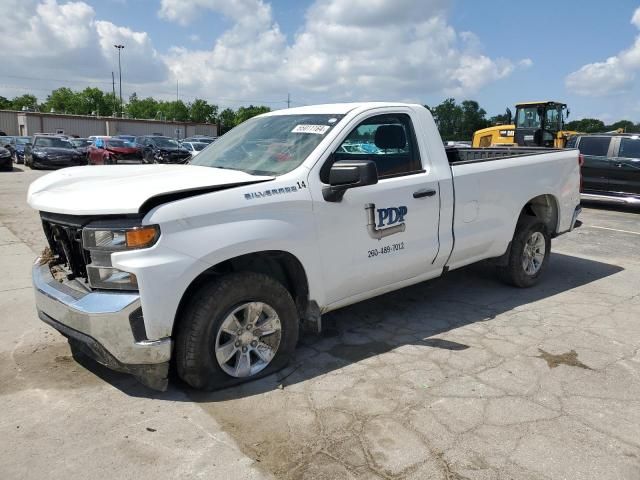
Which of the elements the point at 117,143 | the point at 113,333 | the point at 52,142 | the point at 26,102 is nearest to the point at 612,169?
the point at 113,333

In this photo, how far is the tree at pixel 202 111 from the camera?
Answer: 10288cm

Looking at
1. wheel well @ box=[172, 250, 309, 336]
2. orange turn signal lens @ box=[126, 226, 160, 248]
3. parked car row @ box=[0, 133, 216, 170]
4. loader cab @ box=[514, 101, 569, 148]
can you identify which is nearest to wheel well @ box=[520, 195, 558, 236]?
wheel well @ box=[172, 250, 309, 336]

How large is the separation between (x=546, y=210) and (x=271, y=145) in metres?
3.50

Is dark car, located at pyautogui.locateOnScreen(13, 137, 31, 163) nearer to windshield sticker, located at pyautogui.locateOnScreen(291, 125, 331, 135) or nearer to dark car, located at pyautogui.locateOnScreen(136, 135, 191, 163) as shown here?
dark car, located at pyautogui.locateOnScreen(136, 135, 191, 163)

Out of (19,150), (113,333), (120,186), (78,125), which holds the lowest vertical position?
(113,333)

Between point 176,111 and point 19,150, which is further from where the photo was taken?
point 176,111

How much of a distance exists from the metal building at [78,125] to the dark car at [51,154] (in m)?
34.3

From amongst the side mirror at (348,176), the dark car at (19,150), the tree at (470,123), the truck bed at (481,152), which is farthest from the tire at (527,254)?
the tree at (470,123)

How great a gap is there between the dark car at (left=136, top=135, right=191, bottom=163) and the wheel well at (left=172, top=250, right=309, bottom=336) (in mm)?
21561

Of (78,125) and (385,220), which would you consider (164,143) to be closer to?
(385,220)

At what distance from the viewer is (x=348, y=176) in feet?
11.8

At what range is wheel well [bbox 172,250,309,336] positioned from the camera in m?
3.42

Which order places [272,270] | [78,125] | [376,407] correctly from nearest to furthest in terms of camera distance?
1. [376,407]
2. [272,270]
3. [78,125]

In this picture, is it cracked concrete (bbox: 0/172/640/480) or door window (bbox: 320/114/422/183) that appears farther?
door window (bbox: 320/114/422/183)
